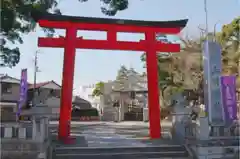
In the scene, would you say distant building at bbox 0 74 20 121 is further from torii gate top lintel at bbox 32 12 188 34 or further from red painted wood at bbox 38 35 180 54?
torii gate top lintel at bbox 32 12 188 34

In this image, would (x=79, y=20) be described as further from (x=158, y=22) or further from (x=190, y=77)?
(x=190, y=77)

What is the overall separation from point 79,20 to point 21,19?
410 centimetres

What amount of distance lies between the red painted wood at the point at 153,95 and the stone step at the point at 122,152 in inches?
78.8

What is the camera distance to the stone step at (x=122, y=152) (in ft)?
30.6

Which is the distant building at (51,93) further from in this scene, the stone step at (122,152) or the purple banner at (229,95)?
the purple banner at (229,95)

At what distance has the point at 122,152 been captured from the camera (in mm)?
9656

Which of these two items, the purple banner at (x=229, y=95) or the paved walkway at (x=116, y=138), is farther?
the purple banner at (x=229, y=95)

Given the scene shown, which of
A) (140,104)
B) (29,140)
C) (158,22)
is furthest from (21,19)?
(140,104)

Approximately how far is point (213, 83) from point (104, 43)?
179 inches

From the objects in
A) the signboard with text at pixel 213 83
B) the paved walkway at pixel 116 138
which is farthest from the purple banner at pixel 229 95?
the paved walkway at pixel 116 138

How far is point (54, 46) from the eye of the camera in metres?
11.8

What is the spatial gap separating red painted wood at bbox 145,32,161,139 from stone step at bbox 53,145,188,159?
2.00 metres

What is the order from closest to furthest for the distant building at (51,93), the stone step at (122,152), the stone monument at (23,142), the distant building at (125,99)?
A: the stone monument at (23,142) → the stone step at (122,152) → the distant building at (125,99) → the distant building at (51,93)

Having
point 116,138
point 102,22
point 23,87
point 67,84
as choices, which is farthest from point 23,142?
point 23,87
